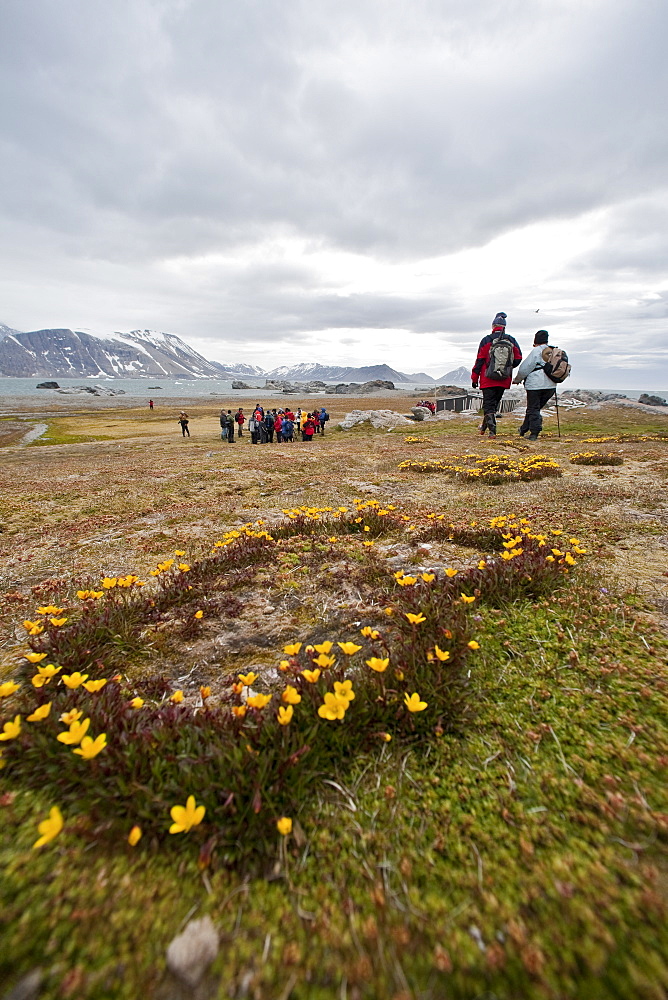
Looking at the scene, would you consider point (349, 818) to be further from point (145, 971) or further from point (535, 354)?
point (535, 354)

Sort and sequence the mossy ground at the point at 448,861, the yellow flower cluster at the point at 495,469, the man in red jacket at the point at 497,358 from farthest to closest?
1. the man in red jacket at the point at 497,358
2. the yellow flower cluster at the point at 495,469
3. the mossy ground at the point at 448,861

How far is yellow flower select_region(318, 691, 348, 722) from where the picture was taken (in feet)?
7.01

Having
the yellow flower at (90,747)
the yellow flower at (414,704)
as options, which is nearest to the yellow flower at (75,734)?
the yellow flower at (90,747)

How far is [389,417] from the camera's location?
2833 cm

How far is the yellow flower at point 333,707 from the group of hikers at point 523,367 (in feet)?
45.9

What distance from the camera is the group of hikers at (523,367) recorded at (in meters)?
13.6

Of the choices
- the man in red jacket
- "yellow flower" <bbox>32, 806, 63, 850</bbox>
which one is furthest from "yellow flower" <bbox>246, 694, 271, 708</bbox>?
the man in red jacket

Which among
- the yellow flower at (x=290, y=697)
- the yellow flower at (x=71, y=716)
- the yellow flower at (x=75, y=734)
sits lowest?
the yellow flower at (x=71, y=716)

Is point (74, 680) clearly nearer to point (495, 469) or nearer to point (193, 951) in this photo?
point (193, 951)

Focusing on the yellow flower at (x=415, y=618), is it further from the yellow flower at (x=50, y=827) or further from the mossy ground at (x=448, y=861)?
the yellow flower at (x=50, y=827)

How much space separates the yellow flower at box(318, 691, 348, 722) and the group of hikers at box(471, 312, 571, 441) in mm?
13984

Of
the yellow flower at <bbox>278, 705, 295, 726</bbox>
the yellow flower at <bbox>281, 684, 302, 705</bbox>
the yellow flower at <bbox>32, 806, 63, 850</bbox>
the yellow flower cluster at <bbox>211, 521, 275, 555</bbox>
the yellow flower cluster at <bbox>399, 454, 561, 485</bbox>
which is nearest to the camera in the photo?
the yellow flower at <bbox>32, 806, 63, 850</bbox>

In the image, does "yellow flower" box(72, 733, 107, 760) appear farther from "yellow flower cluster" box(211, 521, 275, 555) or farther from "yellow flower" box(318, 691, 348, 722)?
"yellow flower cluster" box(211, 521, 275, 555)

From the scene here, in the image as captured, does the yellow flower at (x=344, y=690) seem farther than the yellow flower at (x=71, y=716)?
Yes
